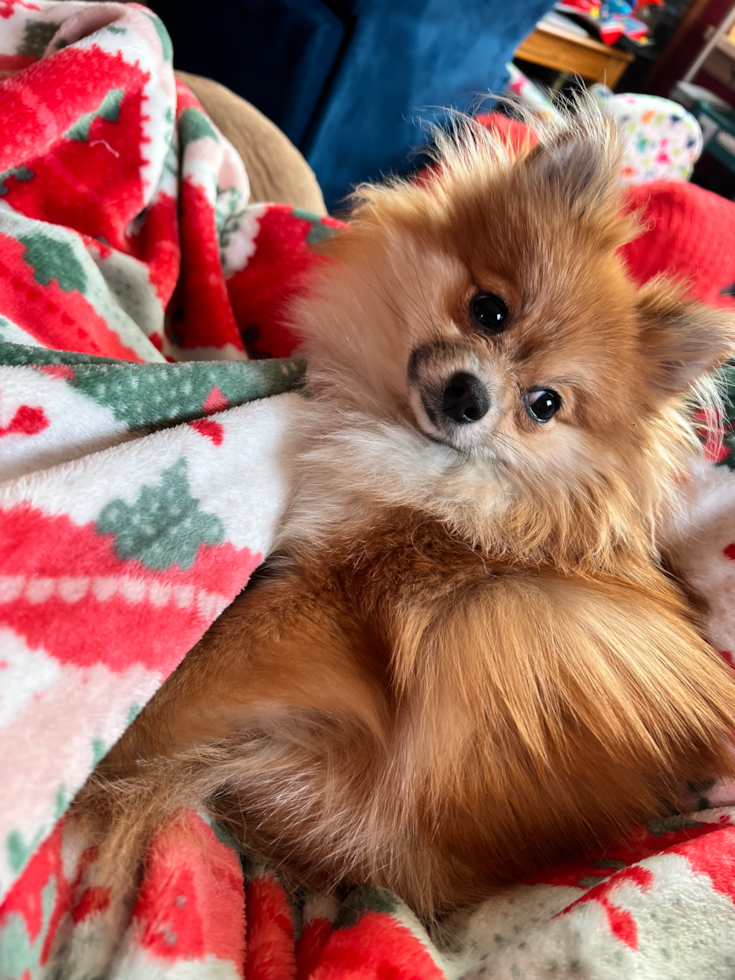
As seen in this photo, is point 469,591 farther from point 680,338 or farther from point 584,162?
point 584,162

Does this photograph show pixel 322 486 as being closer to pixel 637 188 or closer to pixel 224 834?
pixel 224 834

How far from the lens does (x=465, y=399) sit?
145 centimetres

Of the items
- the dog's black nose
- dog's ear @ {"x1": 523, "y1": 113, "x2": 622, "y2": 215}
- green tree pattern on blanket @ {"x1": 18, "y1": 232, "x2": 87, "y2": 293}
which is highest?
dog's ear @ {"x1": 523, "y1": 113, "x2": 622, "y2": 215}

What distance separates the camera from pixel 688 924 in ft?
3.37

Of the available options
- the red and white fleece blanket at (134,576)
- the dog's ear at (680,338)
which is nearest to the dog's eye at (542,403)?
the dog's ear at (680,338)

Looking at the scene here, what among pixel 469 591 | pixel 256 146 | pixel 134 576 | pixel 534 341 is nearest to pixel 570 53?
pixel 256 146

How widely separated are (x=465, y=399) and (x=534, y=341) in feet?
0.78

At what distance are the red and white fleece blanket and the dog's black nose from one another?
1.17 feet

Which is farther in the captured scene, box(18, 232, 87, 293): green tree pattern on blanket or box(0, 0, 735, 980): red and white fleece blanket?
box(18, 232, 87, 293): green tree pattern on blanket

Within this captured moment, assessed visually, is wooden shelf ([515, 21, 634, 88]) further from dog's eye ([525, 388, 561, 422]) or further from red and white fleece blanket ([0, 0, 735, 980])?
dog's eye ([525, 388, 561, 422])

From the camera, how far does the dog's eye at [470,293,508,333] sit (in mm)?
1562

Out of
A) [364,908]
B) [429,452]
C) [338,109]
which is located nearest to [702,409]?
[429,452]

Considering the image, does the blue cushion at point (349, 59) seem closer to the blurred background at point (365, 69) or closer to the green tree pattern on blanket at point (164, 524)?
the blurred background at point (365, 69)

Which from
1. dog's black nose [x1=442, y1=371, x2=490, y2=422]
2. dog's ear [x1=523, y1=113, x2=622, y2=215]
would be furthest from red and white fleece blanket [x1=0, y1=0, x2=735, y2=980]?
dog's ear [x1=523, y1=113, x2=622, y2=215]
